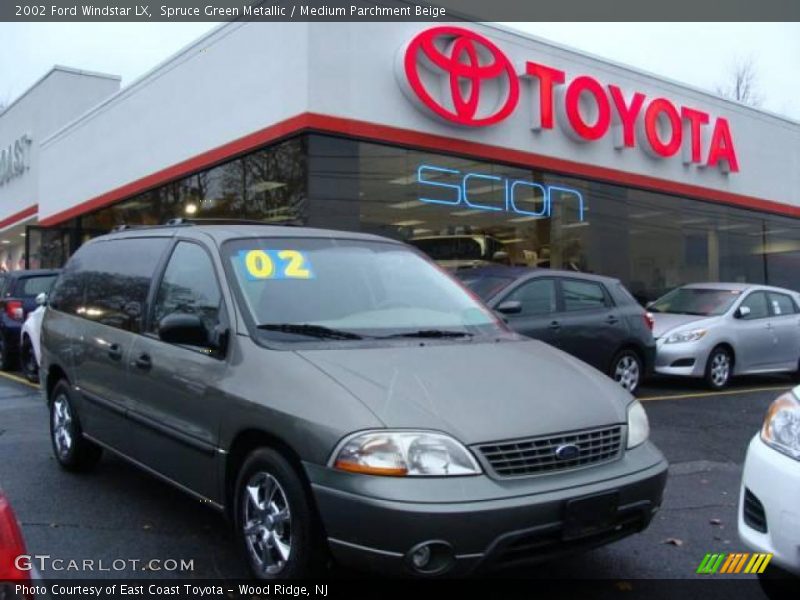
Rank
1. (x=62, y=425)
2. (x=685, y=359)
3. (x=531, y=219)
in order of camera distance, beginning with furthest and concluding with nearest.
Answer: (x=531, y=219) → (x=685, y=359) → (x=62, y=425)

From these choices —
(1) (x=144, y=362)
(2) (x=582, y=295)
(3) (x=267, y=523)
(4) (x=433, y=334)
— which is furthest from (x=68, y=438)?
(2) (x=582, y=295)

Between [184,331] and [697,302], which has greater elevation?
[184,331]

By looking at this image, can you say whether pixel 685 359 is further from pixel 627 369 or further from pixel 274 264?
pixel 274 264

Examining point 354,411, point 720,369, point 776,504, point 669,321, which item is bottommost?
point 720,369

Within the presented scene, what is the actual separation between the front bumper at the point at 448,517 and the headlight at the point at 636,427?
500 millimetres

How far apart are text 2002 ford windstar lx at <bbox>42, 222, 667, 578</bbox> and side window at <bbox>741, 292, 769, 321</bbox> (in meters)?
7.59

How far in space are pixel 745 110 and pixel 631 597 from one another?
1880 centimetres

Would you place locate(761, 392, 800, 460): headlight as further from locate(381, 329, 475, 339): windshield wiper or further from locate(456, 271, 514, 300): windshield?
locate(456, 271, 514, 300): windshield

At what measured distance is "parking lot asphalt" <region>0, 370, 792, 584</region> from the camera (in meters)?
3.89

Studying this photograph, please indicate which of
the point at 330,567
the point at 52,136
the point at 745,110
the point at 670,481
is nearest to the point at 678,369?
the point at 670,481

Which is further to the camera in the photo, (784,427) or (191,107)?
(191,107)

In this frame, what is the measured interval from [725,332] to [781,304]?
1.76 m

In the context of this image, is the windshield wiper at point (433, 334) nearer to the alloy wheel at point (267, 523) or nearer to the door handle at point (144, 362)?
the alloy wheel at point (267, 523)

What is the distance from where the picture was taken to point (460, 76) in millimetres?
12867
